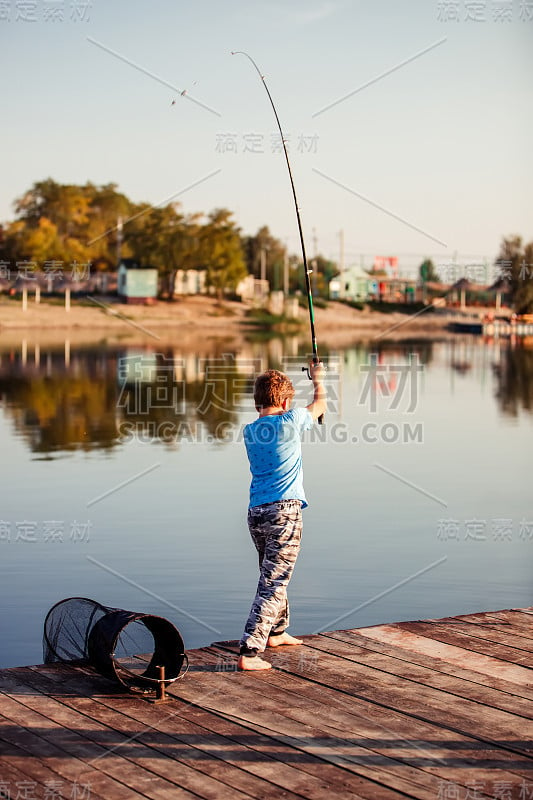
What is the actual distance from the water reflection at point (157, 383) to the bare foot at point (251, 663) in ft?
41.7

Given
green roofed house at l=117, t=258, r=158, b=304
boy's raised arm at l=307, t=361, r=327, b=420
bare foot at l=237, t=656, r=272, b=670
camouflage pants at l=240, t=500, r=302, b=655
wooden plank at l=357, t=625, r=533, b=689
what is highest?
Result: green roofed house at l=117, t=258, r=158, b=304

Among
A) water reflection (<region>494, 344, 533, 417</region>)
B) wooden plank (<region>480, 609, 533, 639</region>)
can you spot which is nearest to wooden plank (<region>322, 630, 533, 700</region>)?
wooden plank (<region>480, 609, 533, 639</region>)

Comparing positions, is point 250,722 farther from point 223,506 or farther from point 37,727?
point 223,506

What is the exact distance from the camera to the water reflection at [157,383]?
851 inches

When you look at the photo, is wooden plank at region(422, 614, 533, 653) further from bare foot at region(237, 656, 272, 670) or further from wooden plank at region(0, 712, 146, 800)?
wooden plank at region(0, 712, 146, 800)

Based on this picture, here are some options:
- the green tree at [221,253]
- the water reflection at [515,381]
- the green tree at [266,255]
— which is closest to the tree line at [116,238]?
the green tree at [221,253]

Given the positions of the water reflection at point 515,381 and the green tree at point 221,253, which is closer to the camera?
the water reflection at point 515,381

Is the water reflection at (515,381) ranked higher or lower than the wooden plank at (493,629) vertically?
lower

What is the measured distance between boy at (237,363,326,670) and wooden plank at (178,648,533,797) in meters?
0.37

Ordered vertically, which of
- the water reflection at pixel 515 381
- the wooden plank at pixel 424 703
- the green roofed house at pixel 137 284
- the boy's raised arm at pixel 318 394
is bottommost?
the water reflection at pixel 515 381

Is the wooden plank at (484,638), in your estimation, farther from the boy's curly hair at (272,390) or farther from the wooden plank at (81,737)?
the wooden plank at (81,737)

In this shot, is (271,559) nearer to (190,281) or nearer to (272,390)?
(272,390)

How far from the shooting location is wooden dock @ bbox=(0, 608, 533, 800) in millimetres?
4367

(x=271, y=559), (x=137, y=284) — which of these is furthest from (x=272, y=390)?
(x=137, y=284)
